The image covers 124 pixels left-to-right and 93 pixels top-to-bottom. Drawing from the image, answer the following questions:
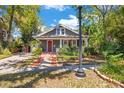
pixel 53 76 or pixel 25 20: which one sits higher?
pixel 25 20

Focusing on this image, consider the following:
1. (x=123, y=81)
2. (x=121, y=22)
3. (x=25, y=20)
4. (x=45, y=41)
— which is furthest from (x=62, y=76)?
(x=25, y=20)

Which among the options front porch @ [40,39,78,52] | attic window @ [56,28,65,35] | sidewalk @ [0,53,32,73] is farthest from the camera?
attic window @ [56,28,65,35]

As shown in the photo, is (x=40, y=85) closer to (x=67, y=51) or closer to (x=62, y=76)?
(x=62, y=76)

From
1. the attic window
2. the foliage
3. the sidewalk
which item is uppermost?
the attic window

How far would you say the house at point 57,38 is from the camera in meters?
31.2

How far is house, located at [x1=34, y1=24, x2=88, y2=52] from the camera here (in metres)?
31.2

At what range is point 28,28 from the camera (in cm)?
3575

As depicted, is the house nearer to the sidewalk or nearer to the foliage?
the foliage

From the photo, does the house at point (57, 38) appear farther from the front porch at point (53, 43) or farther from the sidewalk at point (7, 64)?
the sidewalk at point (7, 64)

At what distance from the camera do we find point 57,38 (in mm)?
31094

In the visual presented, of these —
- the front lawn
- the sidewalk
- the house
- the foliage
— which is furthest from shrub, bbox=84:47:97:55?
the front lawn

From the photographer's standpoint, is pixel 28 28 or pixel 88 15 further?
pixel 28 28

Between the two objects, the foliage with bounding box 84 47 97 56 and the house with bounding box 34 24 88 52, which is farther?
the house with bounding box 34 24 88 52
